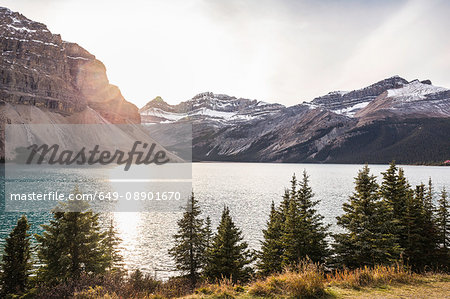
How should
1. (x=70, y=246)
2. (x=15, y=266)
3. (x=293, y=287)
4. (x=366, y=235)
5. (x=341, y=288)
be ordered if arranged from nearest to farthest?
(x=293, y=287)
(x=341, y=288)
(x=15, y=266)
(x=70, y=246)
(x=366, y=235)

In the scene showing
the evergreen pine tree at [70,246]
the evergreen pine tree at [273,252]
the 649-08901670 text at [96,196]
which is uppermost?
the evergreen pine tree at [70,246]

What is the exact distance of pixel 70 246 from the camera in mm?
16984

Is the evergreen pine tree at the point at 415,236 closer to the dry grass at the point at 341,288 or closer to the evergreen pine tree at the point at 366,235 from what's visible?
the evergreen pine tree at the point at 366,235

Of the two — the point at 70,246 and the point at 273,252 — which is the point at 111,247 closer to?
the point at 70,246

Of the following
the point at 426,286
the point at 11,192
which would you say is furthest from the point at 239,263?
the point at 11,192

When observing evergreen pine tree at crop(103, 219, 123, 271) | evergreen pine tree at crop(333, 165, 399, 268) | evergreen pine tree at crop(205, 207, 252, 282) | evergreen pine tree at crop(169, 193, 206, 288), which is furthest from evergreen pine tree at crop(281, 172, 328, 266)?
evergreen pine tree at crop(103, 219, 123, 271)

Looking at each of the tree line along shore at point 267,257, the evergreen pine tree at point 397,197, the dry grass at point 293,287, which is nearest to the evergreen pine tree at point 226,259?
the tree line along shore at point 267,257

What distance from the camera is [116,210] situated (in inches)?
2098

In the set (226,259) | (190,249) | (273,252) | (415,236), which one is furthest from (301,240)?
(190,249)

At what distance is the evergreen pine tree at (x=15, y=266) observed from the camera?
15.0m

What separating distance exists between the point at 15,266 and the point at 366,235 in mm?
21988

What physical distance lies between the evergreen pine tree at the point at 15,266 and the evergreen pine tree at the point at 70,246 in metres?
0.83

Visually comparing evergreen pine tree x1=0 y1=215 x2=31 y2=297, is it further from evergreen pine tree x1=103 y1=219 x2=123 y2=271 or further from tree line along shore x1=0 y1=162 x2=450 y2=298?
evergreen pine tree x1=103 y1=219 x2=123 y2=271

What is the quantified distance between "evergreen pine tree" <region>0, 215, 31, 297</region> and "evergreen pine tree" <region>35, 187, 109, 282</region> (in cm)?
83
